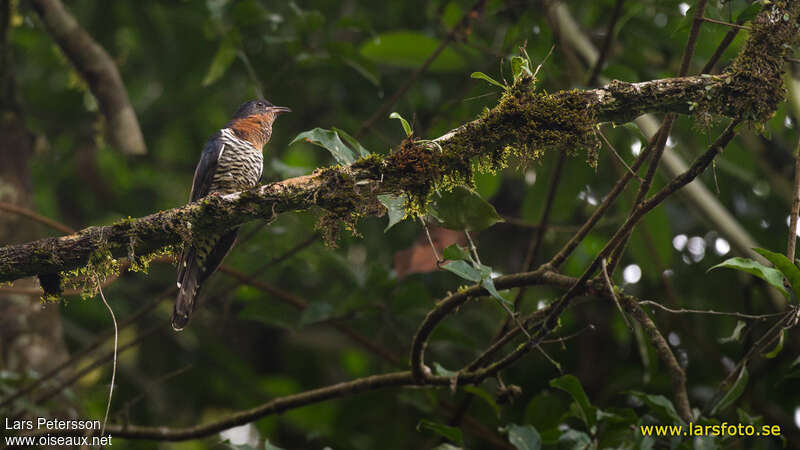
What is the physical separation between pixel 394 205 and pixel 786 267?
3.97ft

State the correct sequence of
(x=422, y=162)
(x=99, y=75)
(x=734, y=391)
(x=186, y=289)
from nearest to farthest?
(x=422, y=162) → (x=734, y=391) → (x=186, y=289) → (x=99, y=75)

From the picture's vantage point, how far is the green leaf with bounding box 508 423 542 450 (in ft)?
9.27

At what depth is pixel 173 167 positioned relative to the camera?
6004 millimetres

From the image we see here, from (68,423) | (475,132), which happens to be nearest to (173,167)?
(68,423)

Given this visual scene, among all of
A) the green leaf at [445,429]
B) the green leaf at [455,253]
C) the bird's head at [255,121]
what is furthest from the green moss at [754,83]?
the bird's head at [255,121]

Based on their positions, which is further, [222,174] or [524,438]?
[222,174]

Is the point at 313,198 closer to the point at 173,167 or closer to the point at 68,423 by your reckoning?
the point at 68,423

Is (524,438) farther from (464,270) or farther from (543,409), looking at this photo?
(464,270)

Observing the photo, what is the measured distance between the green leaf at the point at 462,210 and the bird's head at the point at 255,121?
1.99m

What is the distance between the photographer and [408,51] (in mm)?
4160

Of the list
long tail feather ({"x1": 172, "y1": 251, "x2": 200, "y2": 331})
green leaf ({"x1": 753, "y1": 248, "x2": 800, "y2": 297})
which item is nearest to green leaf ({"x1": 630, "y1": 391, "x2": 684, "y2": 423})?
green leaf ({"x1": 753, "y1": 248, "x2": 800, "y2": 297})

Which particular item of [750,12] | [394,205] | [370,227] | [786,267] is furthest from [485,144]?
[370,227]

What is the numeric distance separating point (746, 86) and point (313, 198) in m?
1.45

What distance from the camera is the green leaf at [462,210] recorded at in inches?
95.1
